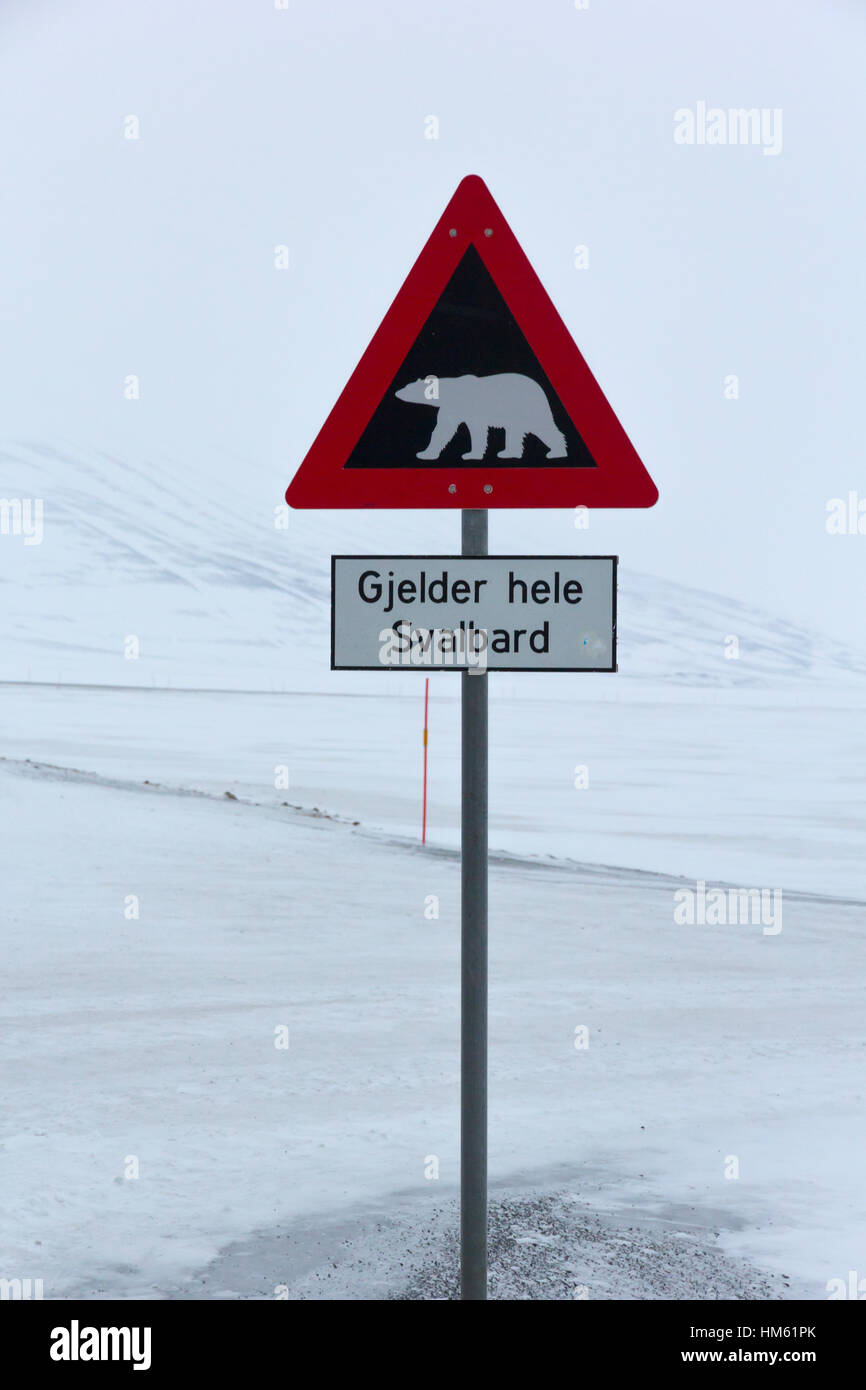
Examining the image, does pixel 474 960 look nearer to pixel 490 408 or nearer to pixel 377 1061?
pixel 490 408

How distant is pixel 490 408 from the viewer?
2688mm

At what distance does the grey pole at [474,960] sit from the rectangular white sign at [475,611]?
2.8 inches

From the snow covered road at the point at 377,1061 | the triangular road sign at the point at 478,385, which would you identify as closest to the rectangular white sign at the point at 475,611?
the triangular road sign at the point at 478,385

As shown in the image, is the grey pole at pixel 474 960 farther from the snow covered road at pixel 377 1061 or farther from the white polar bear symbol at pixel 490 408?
the snow covered road at pixel 377 1061

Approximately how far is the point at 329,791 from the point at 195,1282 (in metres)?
10.9

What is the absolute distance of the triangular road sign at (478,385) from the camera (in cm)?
271

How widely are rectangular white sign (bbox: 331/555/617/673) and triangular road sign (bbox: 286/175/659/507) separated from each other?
0.15 metres

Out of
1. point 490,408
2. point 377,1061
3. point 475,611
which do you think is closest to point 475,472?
point 490,408

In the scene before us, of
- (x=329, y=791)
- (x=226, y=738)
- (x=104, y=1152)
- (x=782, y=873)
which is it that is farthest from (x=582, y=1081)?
(x=226, y=738)

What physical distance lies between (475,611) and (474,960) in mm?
753

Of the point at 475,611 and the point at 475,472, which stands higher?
the point at 475,472

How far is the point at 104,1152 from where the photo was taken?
13.4 feet

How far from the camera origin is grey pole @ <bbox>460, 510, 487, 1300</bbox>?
272cm

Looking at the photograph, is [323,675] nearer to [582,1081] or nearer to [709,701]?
[709,701]
